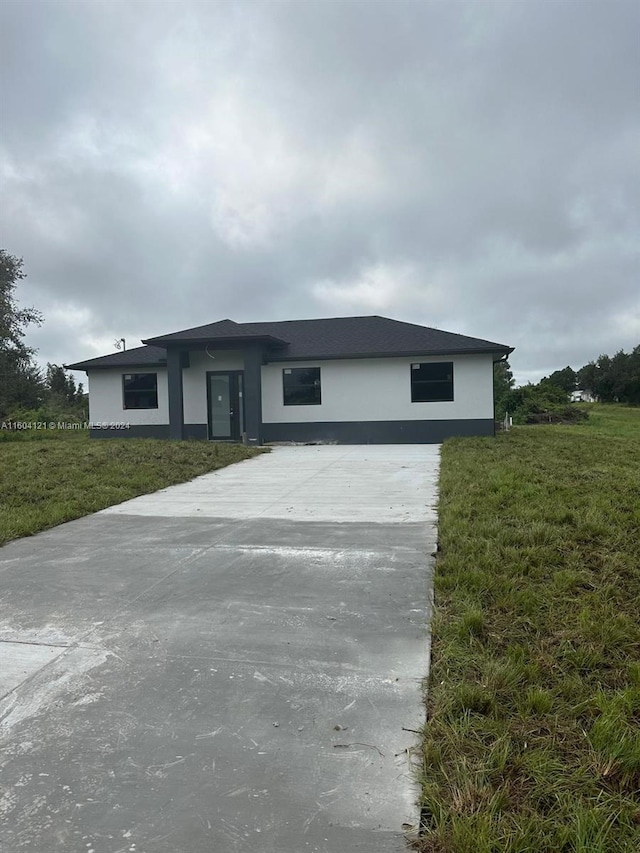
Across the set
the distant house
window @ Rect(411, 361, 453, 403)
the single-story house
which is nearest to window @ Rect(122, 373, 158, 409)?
the single-story house

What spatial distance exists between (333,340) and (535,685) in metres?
16.1

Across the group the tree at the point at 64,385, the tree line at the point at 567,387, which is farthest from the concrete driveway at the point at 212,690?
the tree at the point at 64,385

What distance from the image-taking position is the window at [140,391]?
18.8 m

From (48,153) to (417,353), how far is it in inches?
503

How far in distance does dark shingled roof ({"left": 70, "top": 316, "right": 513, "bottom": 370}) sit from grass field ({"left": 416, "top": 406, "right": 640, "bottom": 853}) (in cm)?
1124

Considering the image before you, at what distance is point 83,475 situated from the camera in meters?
9.40

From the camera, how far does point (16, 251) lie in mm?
23250

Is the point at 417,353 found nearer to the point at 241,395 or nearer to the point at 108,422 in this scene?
the point at 241,395

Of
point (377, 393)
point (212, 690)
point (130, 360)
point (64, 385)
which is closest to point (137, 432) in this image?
point (130, 360)

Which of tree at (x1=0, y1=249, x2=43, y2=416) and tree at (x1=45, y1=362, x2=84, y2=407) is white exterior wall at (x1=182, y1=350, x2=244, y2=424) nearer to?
tree at (x1=0, y1=249, x2=43, y2=416)

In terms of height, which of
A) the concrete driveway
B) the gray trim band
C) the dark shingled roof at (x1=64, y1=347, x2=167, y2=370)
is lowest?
the concrete driveway

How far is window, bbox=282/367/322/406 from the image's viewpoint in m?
17.6

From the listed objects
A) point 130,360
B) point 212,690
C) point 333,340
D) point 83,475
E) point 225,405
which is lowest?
point 212,690

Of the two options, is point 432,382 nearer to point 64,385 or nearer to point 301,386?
point 301,386
